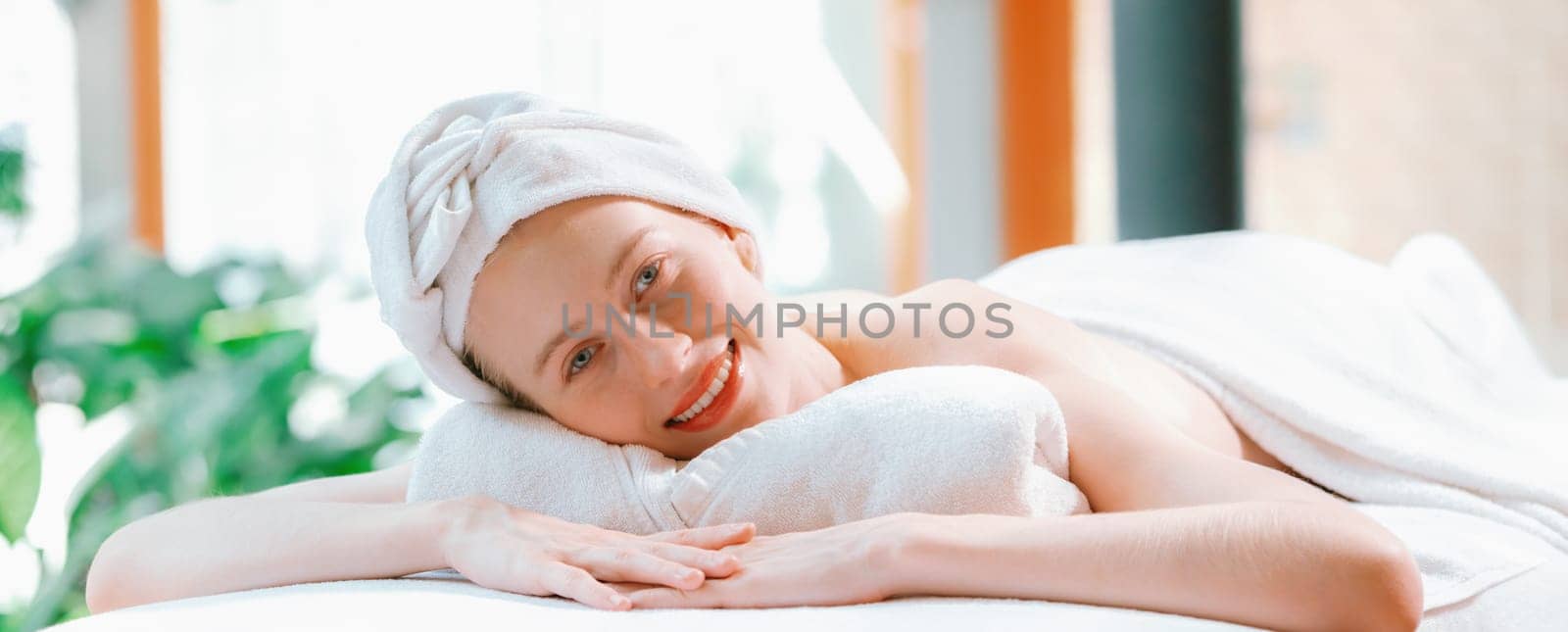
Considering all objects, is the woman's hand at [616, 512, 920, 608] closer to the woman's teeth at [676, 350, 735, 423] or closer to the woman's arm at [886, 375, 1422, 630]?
the woman's arm at [886, 375, 1422, 630]

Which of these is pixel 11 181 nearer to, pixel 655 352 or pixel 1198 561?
pixel 655 352

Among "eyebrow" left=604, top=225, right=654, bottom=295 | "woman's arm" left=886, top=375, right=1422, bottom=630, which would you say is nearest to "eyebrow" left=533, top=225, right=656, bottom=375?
"eyebrow" left=604, top=225, right=654, bottom=295

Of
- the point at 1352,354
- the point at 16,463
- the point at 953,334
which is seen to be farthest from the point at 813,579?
the point at 16,463

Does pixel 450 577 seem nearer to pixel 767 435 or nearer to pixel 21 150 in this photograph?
pixel 767 435

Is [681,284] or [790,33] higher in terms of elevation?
[790,33]

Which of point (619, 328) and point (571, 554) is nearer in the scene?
point (571, 554)

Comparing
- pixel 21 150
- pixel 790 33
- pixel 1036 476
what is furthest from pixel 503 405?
pixel 790 33

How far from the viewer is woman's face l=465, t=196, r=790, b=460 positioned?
1.08 meters

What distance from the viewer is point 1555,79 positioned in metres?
3.36

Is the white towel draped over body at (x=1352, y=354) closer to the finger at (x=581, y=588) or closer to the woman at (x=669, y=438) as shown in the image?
the woman at (x=669, y=438)

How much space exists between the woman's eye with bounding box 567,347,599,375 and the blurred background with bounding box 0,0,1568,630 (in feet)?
4.08

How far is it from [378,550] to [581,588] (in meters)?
0.21

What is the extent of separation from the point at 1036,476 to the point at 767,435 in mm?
213

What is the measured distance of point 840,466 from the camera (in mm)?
1007
